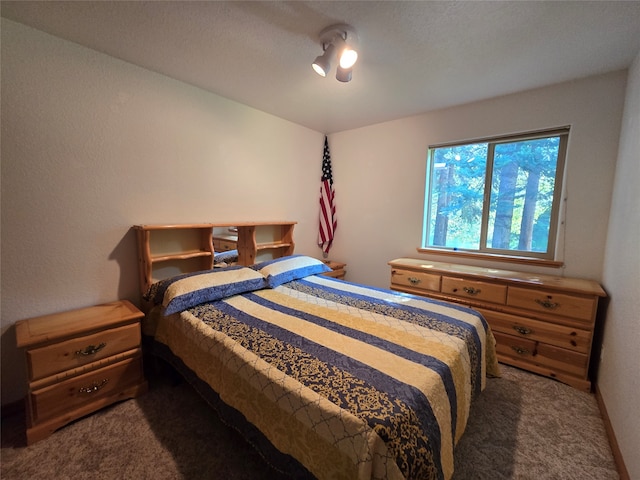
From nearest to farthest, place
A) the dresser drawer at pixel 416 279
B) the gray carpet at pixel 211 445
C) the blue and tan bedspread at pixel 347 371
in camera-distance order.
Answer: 1. the blue and tan bedspread at pixel 347 371
2. the gray carpet at pixel 211 445
3. the dresser drawer at pixel 416 279

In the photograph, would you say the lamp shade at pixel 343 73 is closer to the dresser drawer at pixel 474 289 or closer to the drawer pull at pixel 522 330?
the dresser drawer at pixel 474 289

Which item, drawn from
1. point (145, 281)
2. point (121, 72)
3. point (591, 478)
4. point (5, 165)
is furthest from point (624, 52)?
point (5, 165)

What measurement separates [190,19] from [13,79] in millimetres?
1144

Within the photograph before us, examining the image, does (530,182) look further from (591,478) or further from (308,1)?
(308,1)

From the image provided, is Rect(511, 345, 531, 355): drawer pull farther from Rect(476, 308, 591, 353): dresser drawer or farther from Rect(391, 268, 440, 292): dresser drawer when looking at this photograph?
Rect(391, 268, 440, 292): dresser drawer

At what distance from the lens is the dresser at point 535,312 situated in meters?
1.95

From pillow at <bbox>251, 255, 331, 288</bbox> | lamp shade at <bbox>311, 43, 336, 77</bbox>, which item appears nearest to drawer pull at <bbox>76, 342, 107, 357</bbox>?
pillow at <bbox>251, 255, 331, 288</bbox>

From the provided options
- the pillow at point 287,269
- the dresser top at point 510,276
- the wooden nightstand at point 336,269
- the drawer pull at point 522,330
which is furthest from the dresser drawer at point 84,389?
the drawer pull at point 522,330

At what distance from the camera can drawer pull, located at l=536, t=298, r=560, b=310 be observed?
6.65 feet

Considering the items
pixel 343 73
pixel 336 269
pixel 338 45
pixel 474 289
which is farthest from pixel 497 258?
pixel 338 45

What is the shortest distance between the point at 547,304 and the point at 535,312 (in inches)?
4.3

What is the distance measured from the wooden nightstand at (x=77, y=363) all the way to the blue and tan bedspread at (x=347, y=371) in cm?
26

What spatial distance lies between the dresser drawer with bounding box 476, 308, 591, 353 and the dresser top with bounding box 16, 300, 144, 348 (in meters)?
2.84

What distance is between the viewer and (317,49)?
69.6 inches
